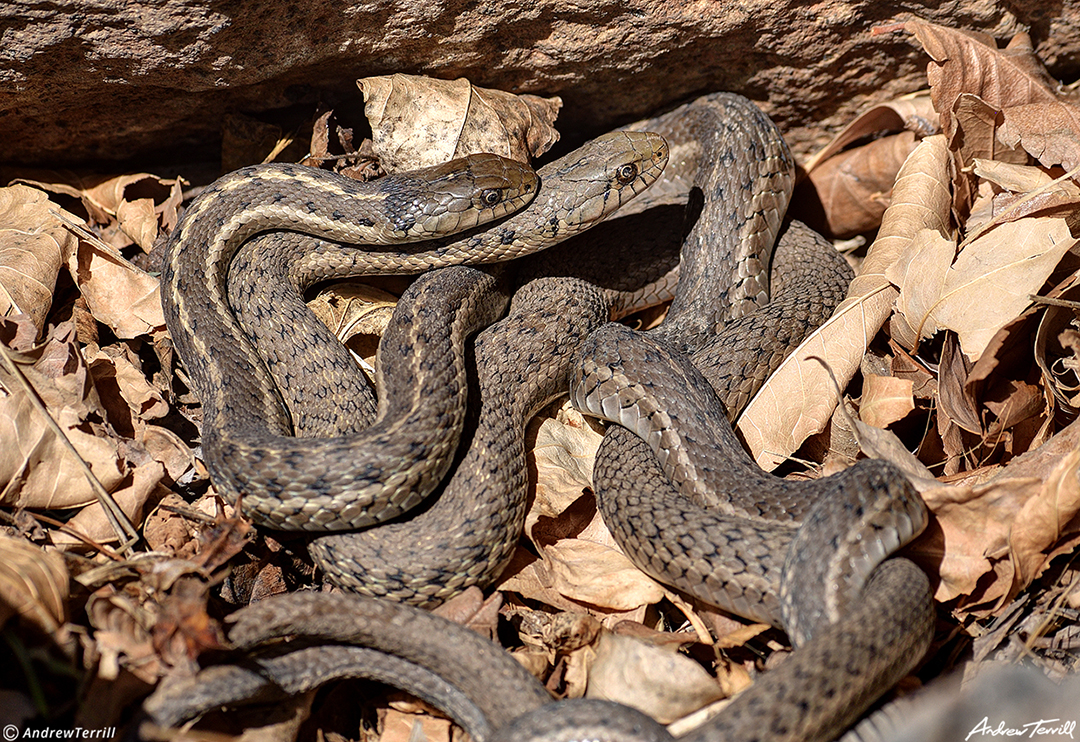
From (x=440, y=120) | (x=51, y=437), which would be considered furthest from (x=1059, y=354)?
(x=51, y=437)

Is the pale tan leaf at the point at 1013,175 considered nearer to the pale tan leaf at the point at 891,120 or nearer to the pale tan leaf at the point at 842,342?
the pale tan leaf at the point at 842,342

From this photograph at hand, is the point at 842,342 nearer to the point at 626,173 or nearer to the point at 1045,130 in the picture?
the point at 626,173

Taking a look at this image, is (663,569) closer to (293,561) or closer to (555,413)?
(555,413)

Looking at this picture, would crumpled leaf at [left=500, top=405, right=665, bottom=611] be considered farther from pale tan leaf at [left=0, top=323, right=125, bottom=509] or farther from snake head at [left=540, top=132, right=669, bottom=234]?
pale tan leaf at [left=0, top=323, right=125, bottom=509]

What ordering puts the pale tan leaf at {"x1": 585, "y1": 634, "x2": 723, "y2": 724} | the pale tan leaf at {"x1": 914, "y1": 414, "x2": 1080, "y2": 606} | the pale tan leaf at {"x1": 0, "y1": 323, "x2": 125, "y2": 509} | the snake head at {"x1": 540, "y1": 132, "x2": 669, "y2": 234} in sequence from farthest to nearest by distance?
1. the snake head at {"x1": 540, "y1": 132, "x2": 669, "y2": 234}
2. the pale tan leaf at {"x1": 0, "y1": 323, "x2": 125, "y2": 509}
3. the pale tan leaf at {"x1": 914, "y1": 414, "x2": 1080, "y2": 606}
4. the pale tan leaf at {"x1": 585, "y1": 634, "x2": 723, "y2": 724}

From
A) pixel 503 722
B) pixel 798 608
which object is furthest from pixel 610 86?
pixel 503 722

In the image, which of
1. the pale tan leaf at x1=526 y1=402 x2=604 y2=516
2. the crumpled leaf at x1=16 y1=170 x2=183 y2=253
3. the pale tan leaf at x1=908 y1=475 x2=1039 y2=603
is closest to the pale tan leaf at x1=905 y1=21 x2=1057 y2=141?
the pale tan leaf at x1=908 y1=475 x2=1039 y2=603
